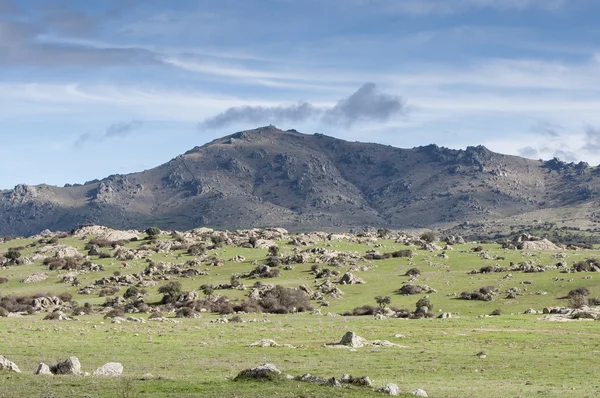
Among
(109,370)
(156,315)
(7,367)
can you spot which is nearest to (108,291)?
(156,315)

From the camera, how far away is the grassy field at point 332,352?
3002 cm

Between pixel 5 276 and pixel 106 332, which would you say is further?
pixel 5 276

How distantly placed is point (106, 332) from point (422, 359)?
24.3 meters

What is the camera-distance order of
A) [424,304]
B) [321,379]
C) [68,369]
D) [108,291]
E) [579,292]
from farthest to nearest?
[108,291], [579,292], [424,304], [68,369], [321,379]

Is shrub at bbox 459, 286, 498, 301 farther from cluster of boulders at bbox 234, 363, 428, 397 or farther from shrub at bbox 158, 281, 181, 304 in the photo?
cluster of boulders at bbox 234, 363, 428, 397

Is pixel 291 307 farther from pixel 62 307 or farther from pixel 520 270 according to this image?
pixel 520 270

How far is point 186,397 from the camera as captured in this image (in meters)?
27.2

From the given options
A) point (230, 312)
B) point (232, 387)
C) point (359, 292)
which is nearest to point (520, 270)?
point (359, 292)

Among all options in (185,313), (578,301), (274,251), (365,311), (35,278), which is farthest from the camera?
(274,251)

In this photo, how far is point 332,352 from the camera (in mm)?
44094

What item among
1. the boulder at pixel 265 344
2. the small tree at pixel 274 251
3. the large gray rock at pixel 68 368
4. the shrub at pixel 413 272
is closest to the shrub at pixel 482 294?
the shrub at pixel 413 272

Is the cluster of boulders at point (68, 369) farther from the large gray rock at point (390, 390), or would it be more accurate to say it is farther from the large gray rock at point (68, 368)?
the large gray rock at point (390, 390)

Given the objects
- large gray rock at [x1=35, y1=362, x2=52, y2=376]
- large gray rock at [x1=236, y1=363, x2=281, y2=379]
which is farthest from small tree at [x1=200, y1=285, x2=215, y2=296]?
large gray rock at [x1=236, y1=363, x2=281, y2=379]

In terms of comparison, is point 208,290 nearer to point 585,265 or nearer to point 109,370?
point 585,265
